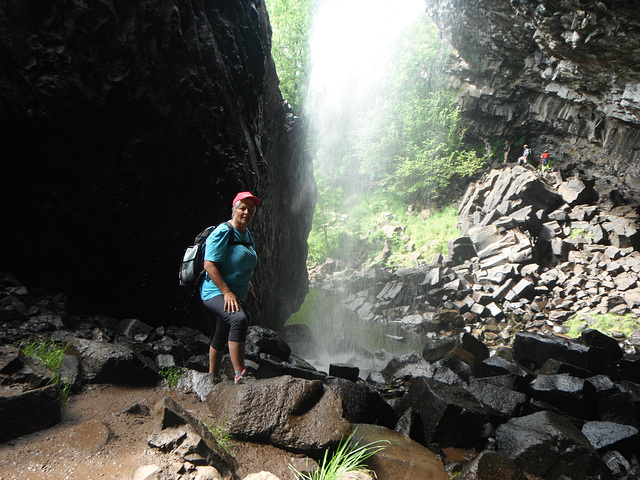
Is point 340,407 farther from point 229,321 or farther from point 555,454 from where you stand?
point 555,454

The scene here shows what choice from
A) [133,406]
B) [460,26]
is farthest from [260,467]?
[460,26]

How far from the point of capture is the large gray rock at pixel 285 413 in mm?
3344

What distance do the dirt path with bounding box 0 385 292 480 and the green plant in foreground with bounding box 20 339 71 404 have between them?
5.3 inches

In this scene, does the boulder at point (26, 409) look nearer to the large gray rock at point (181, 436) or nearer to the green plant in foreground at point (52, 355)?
the green plant in foreground at point (52, 355)

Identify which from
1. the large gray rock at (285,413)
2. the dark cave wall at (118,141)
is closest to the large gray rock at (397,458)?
the large gray rock at (285,413)

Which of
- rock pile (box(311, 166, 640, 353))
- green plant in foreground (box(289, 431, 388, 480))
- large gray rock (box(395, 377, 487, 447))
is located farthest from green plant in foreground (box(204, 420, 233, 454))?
rock pile (box(311, 166, 640, 353))

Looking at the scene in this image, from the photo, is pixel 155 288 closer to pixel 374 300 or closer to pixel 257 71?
pixel 257 71

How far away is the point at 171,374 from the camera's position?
480 centimetres

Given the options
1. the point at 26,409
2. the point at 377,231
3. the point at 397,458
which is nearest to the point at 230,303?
the point at 26,409

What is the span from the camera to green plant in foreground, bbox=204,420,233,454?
3233 mm

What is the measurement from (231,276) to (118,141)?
315cm

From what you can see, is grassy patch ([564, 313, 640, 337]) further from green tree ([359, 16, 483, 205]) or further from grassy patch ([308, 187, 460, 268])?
green tree ([359, 16, 483, 205])

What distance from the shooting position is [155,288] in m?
6.45

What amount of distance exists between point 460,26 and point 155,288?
23.3 metres
